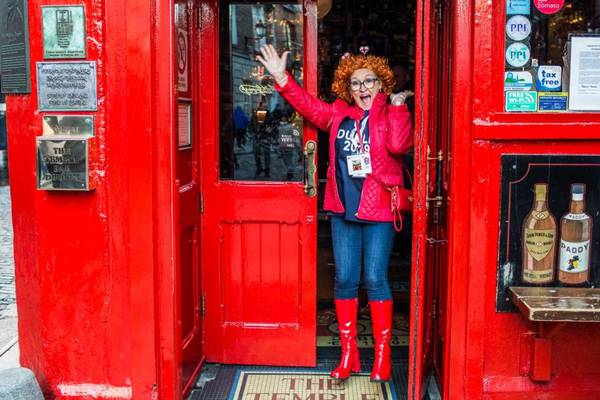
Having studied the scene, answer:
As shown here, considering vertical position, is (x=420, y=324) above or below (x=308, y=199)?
below

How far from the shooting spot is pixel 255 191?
4.15 m

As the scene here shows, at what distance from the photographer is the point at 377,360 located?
402 centimetres

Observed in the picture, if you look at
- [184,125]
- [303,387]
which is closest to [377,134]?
[184,125]

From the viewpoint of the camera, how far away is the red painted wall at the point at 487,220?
3334 millimetres

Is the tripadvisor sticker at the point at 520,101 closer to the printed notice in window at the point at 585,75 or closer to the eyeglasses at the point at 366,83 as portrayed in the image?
the printed notice in window at the point at 585,75

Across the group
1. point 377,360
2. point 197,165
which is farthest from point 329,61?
point 377,360

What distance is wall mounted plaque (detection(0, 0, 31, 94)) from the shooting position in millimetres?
3523

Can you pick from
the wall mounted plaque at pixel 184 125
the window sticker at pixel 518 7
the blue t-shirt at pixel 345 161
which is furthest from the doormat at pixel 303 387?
the window sticker at pixel 518 7

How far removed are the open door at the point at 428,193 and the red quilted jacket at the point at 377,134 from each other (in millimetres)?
195

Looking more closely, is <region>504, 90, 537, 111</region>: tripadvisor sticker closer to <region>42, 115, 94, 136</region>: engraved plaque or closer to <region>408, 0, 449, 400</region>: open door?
<region>408, 0, 449, 400</region>: open door

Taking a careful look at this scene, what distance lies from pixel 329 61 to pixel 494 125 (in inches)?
208

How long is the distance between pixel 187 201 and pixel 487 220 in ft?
5.63

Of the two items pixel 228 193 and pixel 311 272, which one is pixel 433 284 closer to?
pixel 311 272

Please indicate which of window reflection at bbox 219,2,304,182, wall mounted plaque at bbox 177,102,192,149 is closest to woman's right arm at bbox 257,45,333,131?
window reflection at bbox 219,2,304,182
